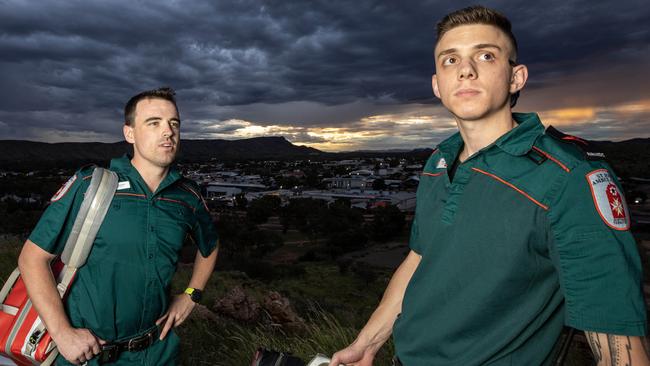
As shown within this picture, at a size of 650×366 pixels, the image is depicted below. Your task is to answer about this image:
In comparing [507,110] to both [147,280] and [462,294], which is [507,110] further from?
[147,280]

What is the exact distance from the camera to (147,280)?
2389 millimetres

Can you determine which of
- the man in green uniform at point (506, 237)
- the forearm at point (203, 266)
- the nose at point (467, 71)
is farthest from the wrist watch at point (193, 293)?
the nose at point (467, 71)

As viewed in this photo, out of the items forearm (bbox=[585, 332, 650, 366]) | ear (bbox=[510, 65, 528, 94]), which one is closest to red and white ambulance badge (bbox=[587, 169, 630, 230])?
forearm (bbox=[585, 332, 650, 366])

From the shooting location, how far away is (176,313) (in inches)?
104

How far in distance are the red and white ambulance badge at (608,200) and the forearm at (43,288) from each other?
2354 mm

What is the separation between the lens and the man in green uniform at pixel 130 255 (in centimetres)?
216

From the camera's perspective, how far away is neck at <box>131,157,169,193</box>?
2.55 m

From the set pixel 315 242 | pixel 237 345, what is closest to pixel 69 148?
pixel 315 242

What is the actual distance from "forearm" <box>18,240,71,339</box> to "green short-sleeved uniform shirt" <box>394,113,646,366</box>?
5.52 ft

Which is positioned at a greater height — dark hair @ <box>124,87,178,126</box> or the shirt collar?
dark hair @ <box>124,87,178,126</box>

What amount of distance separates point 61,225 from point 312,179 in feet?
309

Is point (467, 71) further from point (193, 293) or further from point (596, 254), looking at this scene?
point (193, 293)

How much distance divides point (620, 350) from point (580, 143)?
63 cm

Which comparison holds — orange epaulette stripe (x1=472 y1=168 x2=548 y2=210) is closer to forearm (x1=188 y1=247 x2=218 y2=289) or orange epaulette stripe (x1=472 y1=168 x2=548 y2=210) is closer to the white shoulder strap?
the white shoulder strap
